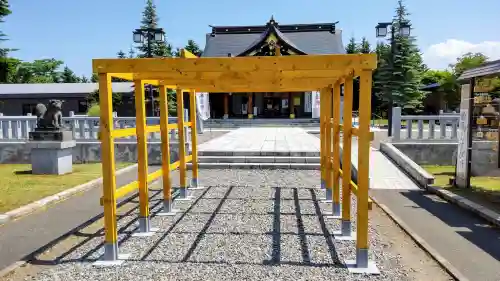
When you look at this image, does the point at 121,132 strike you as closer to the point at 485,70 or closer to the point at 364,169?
the point at 364,169

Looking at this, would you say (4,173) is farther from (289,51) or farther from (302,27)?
(302,27)

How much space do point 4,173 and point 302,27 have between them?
101 feet

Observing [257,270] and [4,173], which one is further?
[4,173]

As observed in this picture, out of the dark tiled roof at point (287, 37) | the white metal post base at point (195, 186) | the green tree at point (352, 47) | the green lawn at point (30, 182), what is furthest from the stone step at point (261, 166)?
the green tree at point (352, 47)

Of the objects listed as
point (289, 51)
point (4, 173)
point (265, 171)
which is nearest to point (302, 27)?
point (289, 51)

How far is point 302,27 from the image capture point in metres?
35.4

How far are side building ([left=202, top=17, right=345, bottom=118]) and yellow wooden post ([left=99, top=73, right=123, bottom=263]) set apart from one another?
1878 cm

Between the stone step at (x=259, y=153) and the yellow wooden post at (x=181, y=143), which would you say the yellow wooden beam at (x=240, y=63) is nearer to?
the yellow wooden post at (x=181, y=143)

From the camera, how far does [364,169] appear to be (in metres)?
3.77

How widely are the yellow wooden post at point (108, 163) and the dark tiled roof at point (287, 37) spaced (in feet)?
99.5

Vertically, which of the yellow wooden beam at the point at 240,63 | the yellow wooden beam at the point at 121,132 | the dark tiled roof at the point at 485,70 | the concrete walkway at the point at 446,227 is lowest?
the concrete walkway at the point at 446,227

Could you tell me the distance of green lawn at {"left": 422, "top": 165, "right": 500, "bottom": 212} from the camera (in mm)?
6359

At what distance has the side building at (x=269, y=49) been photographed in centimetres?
2755

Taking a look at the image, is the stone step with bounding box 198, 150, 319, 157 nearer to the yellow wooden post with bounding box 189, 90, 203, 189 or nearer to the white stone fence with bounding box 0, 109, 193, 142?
the white stone fence with bounding box 0, 109, 193, 142
